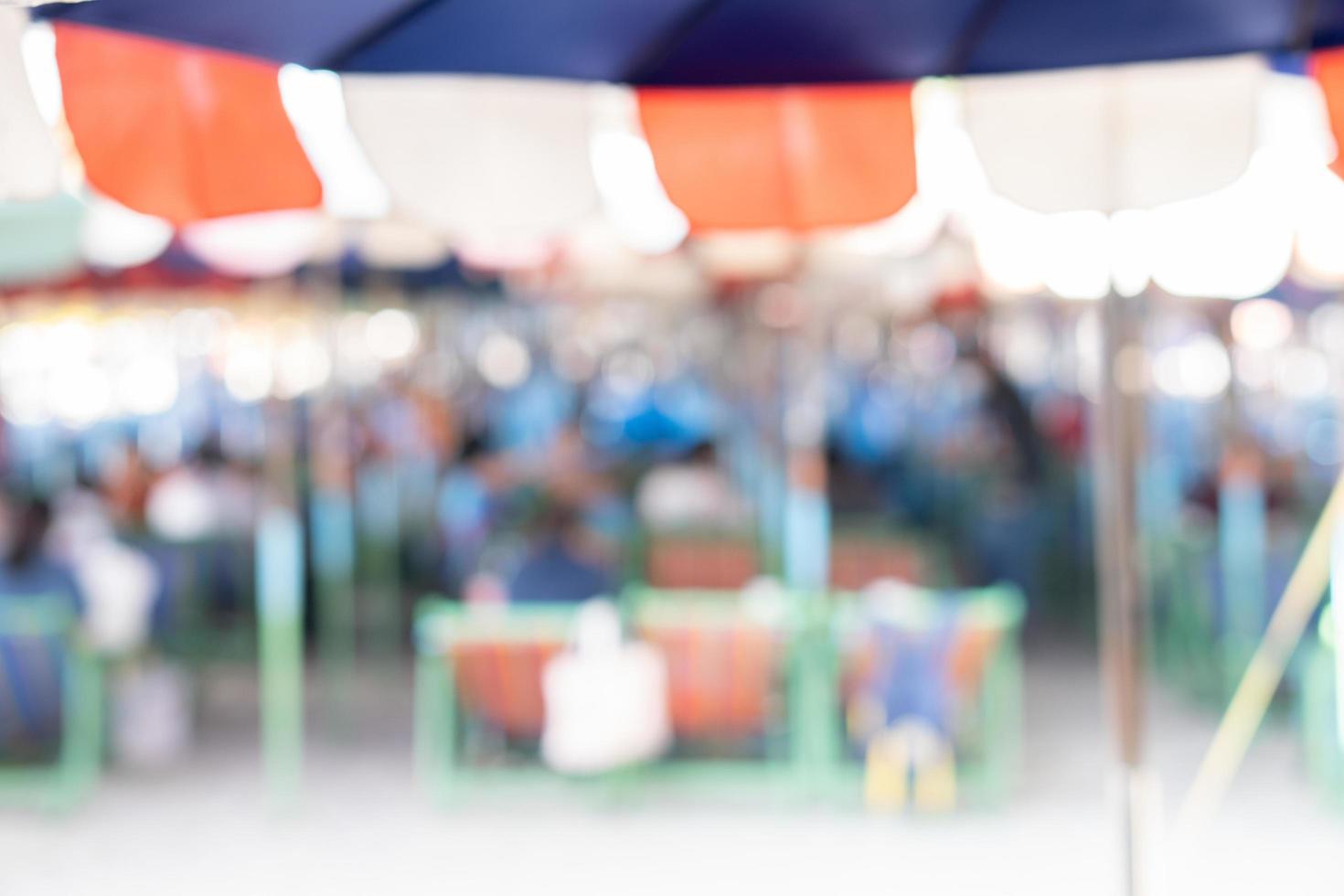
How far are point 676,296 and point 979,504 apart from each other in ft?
13.2

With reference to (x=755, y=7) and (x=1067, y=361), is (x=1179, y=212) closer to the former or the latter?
(x=755, y=7)

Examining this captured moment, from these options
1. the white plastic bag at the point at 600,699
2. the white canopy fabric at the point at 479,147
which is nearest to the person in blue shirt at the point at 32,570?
the white plastic bag at the point at 600,699

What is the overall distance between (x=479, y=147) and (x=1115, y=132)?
125cm

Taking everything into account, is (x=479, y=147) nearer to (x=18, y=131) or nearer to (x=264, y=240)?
(x=18, y=131)

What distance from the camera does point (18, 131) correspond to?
248cm

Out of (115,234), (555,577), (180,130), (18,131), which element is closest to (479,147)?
(180,130)

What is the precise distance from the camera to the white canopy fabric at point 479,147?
2.87m

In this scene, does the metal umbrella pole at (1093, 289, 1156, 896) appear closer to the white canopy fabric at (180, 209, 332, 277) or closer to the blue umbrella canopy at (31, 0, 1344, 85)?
the blue umbrella canopy at (31, 0, 1344, 85)

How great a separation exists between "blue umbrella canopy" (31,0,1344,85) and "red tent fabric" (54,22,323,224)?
0.21 m

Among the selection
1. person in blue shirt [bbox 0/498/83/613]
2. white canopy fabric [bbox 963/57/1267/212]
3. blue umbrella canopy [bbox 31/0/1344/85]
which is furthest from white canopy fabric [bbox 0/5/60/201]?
person in blue shirt [bbox 0/498/83/613]

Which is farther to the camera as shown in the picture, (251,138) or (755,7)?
(251,138)

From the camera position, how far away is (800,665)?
19.0ft

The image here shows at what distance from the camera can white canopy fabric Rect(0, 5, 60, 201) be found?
2.40 metres

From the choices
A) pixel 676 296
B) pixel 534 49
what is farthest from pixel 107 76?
pixel 676 296
